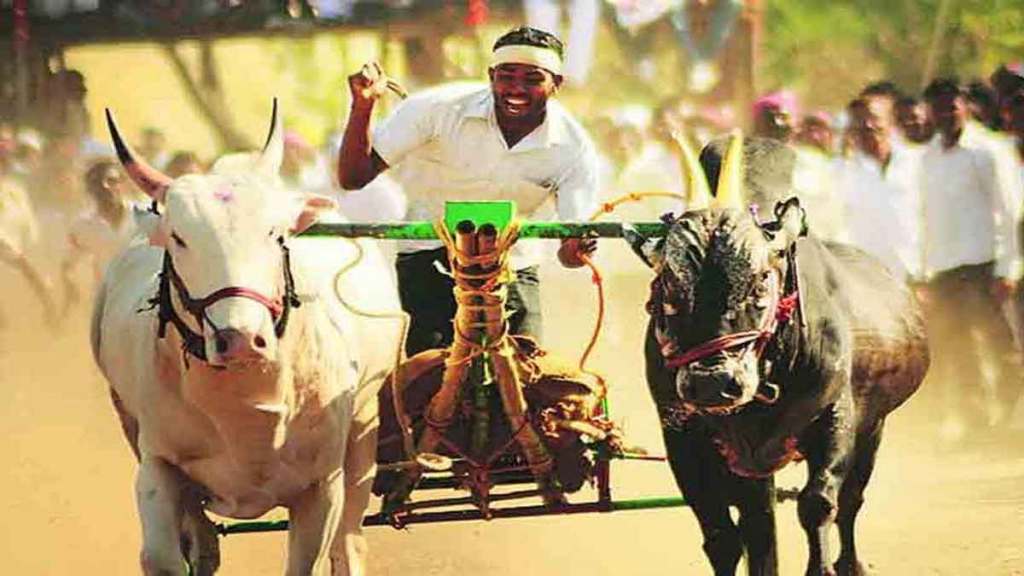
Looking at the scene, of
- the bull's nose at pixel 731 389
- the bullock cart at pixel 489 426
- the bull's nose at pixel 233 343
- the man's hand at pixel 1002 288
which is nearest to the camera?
the bull's nose at pixel 233 343

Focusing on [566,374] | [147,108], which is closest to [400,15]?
[147,108]

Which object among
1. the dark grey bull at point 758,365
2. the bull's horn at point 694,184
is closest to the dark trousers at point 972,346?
the dark grey bull at point 758,365

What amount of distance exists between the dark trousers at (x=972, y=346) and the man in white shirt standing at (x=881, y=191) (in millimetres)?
225

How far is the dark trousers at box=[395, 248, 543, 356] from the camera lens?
26.1ft

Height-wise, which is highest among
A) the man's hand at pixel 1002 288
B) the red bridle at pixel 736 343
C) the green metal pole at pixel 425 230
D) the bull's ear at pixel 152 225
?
the bull's ear at pixel 152 225

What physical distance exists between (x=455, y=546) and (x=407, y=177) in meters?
2.46

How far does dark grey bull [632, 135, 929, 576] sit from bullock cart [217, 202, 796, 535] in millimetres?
367

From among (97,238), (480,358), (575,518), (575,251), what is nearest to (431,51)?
(97,238)

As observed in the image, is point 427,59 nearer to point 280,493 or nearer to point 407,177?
point 407,177

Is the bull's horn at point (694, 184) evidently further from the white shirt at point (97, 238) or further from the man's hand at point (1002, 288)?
the white shirt at point (97, 238)

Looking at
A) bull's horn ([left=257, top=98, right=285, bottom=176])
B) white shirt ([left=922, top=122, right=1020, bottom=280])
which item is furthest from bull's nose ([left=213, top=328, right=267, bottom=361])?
white shirt ([left=922, top=122, right=1020, bottom=280])

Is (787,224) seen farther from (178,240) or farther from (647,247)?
(178,240)

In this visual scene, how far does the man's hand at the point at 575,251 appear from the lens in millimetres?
7414

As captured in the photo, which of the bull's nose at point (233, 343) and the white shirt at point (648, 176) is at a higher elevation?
the white shirt at point (648, 176)
